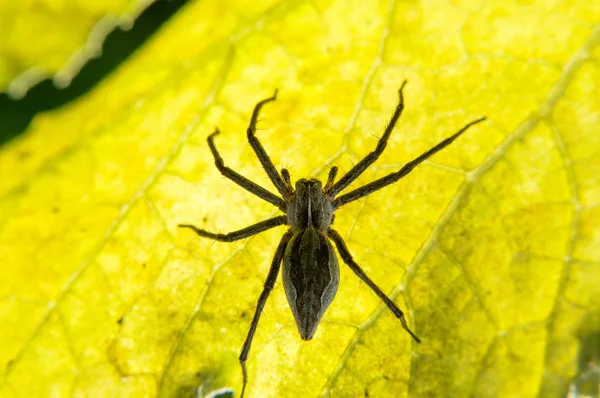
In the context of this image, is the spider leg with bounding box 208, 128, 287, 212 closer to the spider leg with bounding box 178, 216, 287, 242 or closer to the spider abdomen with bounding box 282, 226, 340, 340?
the spider leg with bounding box 178, 216, 287, 242

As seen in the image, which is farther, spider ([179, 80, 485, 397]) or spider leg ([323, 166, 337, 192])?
spider leg ([323, 166, 337, 192])

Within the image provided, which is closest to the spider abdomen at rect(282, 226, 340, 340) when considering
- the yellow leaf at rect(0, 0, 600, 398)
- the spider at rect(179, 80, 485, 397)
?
the spider at rect(179, 80, 485, 397)

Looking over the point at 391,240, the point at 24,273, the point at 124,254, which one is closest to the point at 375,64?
the point at 391,240

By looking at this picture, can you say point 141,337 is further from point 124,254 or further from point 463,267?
point 463,267

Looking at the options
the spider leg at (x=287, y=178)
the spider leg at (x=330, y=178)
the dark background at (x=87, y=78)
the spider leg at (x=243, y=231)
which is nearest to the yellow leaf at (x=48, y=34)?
the dark background at (x=87, y=78)

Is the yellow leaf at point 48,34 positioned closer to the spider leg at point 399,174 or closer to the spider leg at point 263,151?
the spider leg at point 263,151

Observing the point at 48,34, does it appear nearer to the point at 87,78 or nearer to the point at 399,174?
the point at 87,78

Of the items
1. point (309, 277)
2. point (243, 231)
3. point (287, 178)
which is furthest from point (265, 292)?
point (287, 178)
